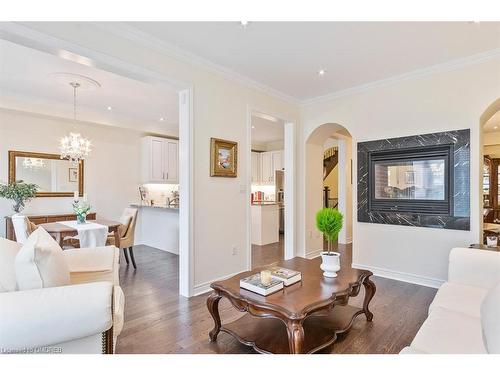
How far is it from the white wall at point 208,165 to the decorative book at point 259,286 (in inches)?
50.7

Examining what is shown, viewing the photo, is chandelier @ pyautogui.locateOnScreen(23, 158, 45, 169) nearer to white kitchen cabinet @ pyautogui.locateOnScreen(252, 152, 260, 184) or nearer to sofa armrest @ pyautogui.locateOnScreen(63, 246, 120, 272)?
sofa armrest @ pyautogui.locateOnScreen(63, 246, 120, 272)

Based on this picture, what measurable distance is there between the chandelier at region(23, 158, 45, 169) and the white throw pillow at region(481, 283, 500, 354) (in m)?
6.21

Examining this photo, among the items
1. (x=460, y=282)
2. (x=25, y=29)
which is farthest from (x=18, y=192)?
(x=460, y=282)

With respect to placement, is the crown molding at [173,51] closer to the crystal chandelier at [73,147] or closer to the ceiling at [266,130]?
the ceiling at [266,130]

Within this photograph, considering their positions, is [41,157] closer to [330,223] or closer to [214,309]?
[214,309]

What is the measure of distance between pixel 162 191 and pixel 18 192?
2991mm

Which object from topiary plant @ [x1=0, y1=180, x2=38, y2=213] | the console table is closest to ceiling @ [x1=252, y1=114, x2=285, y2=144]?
the console table

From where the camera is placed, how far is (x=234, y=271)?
3705 millimetres

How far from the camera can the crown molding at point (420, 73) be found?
3.12 meters

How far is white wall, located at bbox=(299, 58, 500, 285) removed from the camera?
3.19 m

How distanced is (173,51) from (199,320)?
2774 millimetres

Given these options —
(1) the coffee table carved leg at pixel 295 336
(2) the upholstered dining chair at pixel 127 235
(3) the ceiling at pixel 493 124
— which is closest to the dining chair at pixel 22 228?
(2) the upholstered dining chair at pixel 127 235

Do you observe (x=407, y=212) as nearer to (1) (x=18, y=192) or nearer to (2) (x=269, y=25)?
(2) (x=269, y=25)

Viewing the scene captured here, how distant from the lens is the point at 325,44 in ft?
9.53
